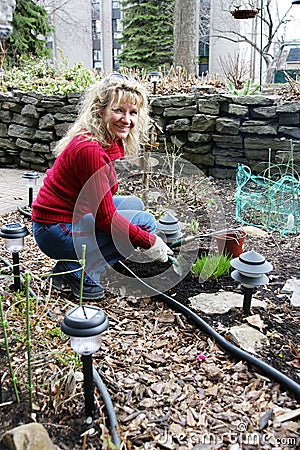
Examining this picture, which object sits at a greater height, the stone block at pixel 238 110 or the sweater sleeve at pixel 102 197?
the stone block at pixel 238 110

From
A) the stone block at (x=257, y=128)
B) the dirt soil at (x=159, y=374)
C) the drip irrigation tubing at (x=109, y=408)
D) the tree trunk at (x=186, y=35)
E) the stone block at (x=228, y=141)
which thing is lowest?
the dirt soil at (x=159, y=374)

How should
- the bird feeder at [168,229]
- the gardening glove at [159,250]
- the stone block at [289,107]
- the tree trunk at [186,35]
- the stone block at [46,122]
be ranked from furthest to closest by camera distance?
the tree trunk at [186,35], the stone block at [46,122], the stone block at [289,107], the bird feeder at [168,229], the gardening glove at [159,250]

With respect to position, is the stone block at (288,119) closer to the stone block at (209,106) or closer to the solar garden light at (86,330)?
the stone block at (209,106)

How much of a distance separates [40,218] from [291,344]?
1.27m

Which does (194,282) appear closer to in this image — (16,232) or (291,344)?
(291,344)

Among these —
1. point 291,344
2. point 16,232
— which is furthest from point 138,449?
point 16,232

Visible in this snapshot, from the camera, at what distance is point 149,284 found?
229cm

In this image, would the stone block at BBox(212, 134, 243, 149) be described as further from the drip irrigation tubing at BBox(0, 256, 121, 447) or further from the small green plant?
the drip irrigation tubing at BBox(0, 256, 121, 447)

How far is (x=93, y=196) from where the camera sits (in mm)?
1957

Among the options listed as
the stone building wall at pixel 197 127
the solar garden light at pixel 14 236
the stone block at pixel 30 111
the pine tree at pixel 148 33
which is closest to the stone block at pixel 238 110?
the stone building wall at pixel 197 127

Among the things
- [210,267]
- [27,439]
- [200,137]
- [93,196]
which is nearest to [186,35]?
[200,137]

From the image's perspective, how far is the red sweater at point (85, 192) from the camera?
192 cm

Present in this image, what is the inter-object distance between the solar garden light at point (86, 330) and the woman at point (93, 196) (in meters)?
0.72

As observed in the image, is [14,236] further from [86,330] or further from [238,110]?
[238,110]
